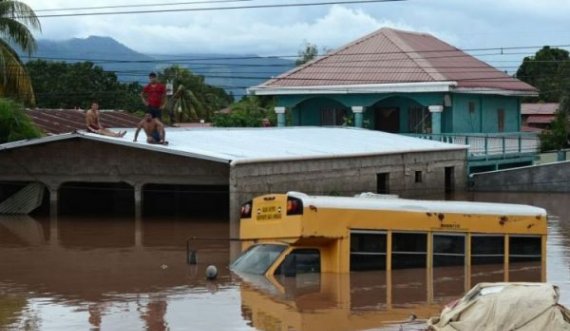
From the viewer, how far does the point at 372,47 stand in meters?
59.3

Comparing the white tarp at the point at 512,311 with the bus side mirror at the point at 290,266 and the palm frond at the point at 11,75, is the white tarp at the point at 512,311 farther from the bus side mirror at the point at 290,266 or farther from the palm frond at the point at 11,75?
the palm frond at the point at 11,75

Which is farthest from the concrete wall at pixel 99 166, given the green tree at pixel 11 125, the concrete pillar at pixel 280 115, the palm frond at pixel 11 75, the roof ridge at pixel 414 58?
the concrete pillar at pixel 280 115

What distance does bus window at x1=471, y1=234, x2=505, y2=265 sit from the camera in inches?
878

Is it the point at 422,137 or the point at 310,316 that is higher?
the point at 422,137

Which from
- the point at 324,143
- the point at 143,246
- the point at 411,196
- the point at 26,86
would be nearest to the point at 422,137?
the point at 411,196

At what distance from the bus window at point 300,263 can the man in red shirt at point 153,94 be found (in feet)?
37.2

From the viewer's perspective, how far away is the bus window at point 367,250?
67.4 feet

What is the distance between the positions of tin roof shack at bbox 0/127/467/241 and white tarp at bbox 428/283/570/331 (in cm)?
1714

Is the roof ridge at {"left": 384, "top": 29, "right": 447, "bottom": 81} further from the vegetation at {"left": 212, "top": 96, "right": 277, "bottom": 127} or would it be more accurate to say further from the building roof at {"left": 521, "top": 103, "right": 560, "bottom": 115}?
the building roof at {"left": 521, "top": 103, "right": 560, "bottom": 115}

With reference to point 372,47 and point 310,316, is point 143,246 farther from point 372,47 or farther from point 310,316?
point 372,47

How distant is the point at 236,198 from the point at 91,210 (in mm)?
9014

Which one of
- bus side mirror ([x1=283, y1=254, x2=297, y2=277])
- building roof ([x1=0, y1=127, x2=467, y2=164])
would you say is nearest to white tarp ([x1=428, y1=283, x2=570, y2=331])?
bus side mirror ([x1=283, y1=254, x2=297, y2=277])

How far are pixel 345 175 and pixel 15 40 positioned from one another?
12891 millimetres

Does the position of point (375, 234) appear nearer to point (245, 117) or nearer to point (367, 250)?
point (367, 250)
